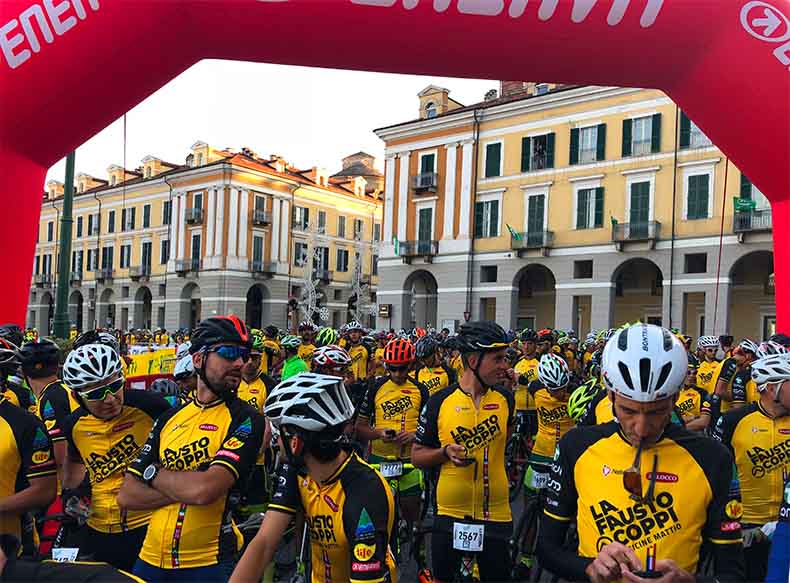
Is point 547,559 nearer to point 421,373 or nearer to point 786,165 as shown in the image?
point 786,165

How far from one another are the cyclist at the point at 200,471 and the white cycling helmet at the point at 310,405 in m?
0.67

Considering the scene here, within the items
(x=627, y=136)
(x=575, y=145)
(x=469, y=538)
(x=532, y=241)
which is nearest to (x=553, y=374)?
(x=469, y=538)

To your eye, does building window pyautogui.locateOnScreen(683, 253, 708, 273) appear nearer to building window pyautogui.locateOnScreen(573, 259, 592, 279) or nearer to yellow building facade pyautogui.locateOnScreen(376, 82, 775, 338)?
yellow building facade pyautogui.locateOnScreen(376, 82, 775, 338)

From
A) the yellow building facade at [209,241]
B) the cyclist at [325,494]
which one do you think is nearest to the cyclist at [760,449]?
the cyclist at [325,494]

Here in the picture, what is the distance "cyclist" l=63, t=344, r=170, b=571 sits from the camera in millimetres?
4430

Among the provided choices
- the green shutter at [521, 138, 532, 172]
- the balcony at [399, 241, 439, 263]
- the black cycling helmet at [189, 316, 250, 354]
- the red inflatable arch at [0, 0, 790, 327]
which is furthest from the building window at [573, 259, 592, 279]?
the black cycling helmet at [189, 316, 250, 354]

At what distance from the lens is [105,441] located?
457cm

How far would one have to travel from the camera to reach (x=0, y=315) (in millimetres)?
6613

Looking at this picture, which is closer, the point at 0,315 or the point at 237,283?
the point at 0,315

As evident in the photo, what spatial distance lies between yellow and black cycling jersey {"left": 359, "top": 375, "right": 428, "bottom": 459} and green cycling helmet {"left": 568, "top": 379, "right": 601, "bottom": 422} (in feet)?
5.09

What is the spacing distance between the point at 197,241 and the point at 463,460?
184 feet

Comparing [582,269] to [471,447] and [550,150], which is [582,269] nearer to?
[550,150]

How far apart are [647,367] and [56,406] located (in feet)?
14.0

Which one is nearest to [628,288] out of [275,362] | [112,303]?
[275,362]
